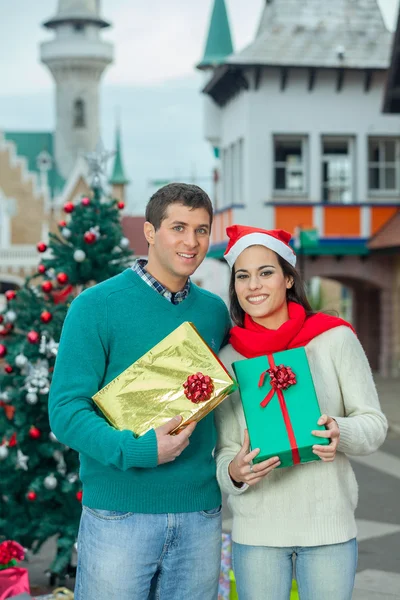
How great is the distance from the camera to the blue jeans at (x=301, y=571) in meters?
3.53

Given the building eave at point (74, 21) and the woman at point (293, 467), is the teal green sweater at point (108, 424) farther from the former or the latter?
the building eave at point (74, 21)

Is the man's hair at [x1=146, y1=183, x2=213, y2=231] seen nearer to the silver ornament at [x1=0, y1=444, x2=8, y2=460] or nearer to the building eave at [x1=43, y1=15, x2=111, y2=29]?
the silver ornament at [x1=0, y1=444, x2=8, y2=460]

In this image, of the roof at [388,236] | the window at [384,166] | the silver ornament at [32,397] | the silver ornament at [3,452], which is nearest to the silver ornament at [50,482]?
the silver ornament at [3,452]

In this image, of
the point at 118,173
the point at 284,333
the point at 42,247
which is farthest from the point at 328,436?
the point at 118,173

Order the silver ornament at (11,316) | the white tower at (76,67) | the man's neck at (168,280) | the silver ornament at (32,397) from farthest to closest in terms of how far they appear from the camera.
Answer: the white tower at (76,67)
the silver ornament at (11,316)
the silver ornament at (32,397)
the man's neck at (168,280)

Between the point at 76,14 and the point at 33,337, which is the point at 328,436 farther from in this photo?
the point at 76,14

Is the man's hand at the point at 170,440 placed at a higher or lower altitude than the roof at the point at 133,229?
lower

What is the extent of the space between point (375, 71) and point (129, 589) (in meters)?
23.4

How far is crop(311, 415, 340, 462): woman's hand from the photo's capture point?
338cm

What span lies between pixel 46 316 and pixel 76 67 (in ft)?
225

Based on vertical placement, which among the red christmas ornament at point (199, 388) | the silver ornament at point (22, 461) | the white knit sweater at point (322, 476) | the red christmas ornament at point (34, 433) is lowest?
the silver ornament at point (22, 461)

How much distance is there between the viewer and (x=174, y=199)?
141 inches

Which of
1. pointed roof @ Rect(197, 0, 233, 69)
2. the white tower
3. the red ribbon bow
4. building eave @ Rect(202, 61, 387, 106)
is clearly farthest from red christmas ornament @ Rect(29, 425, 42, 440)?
the white tower

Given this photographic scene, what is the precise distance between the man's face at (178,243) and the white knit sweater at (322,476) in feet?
1.15
